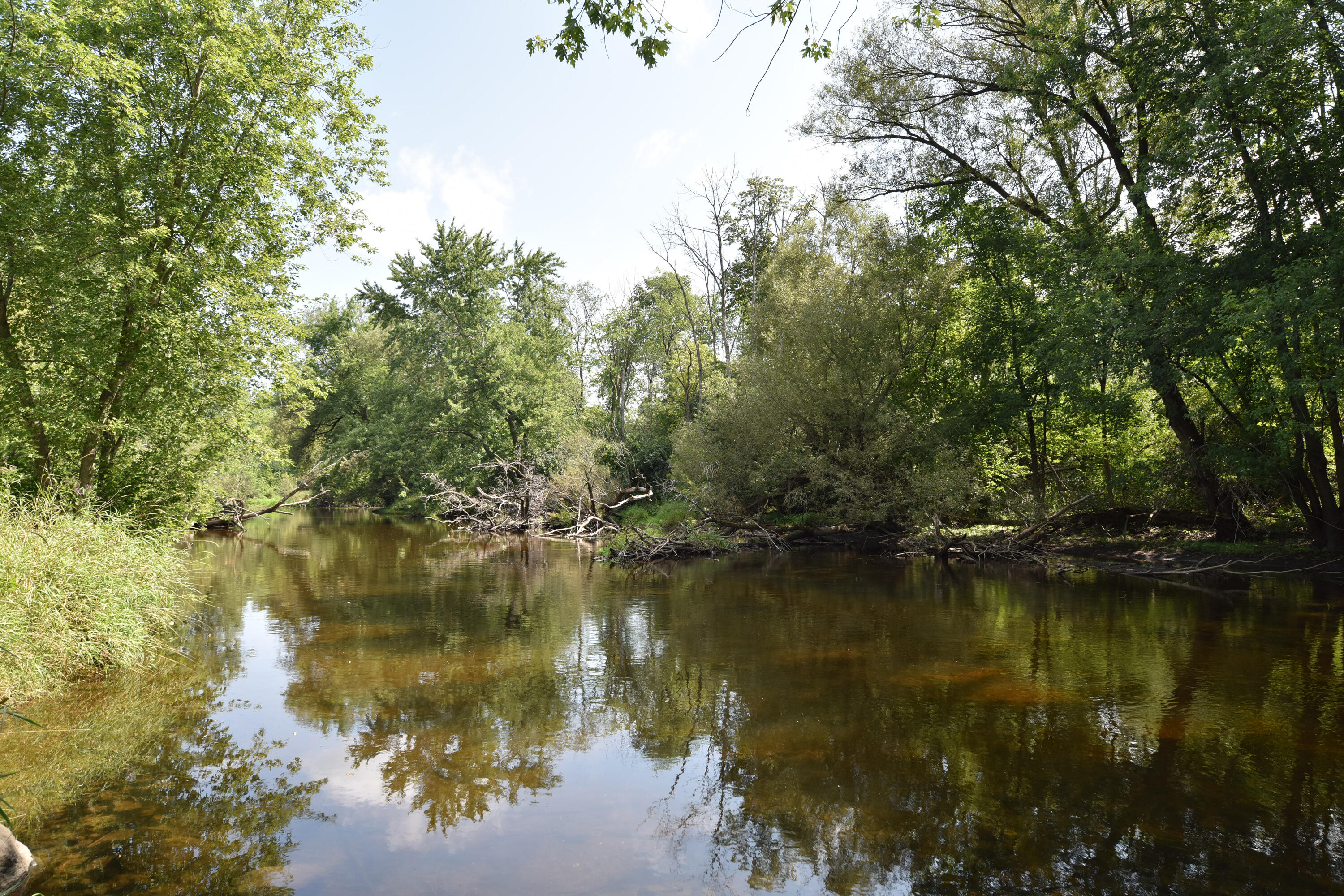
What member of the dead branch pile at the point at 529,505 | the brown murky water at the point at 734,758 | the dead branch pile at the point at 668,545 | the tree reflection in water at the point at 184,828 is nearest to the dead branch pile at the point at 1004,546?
the dead branch pile at the point at 668,545

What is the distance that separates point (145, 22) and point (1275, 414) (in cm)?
2270

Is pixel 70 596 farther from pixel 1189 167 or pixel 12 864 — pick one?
pixel 1189 167

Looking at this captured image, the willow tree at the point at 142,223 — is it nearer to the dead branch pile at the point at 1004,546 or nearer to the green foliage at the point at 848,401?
the green foliage at the point at 848,401

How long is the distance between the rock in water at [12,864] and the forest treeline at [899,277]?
28.7 ft

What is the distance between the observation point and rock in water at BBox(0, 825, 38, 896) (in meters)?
3.83

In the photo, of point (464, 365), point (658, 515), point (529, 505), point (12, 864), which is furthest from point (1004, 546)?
point (464, 365)

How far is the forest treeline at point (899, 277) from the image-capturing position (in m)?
11.0

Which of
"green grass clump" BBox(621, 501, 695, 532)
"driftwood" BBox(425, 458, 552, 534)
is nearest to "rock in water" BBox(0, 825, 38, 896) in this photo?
"green grass clump" BBox(621, 501, 695, 532)

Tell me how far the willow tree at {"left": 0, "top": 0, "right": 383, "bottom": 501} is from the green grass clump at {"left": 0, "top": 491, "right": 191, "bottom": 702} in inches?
92.2

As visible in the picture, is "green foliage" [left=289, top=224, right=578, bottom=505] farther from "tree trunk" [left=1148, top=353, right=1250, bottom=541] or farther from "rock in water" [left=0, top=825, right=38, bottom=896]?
"rock in water" [left=0, top=825, right=38, bottom=896]

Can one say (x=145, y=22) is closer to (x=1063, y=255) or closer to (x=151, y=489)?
(x=151, y=489)

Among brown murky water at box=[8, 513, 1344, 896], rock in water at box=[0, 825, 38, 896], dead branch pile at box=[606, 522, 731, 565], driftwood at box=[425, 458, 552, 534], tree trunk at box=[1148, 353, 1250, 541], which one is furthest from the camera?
driftwood at box=[425, 458, 552, 534]

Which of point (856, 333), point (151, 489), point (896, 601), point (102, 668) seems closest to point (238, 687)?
point (102, 668)

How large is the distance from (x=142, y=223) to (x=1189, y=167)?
774 inches
